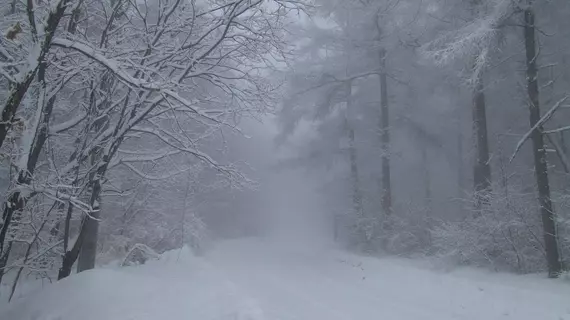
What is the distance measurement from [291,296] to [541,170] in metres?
6.38

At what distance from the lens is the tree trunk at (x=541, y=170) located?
9336mm

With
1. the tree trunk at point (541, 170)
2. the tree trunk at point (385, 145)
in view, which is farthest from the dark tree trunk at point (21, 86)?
the tree trunk at point (385, 145)

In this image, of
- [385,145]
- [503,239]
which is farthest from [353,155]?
[503,239]

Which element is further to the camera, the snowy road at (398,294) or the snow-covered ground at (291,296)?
the snowy road at (398,294)

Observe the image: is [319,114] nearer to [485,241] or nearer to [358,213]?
[358,213]

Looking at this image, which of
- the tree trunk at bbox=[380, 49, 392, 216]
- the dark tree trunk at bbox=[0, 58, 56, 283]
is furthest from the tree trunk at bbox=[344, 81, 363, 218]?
the dark tree trunk at bbox=[0, 58, 56, 283]

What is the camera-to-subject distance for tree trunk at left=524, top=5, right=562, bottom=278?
9.34 metres

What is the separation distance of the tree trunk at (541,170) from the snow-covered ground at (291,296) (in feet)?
2.03

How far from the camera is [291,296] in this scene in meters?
9.53

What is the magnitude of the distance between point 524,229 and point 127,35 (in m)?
10.1

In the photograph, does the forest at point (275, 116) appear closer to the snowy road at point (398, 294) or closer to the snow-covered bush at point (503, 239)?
the snow-covered bush at point (503, 239)

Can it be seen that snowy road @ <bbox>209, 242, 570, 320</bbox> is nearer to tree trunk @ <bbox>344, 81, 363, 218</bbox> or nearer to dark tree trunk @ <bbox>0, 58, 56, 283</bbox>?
dark tree trunk @ <bbox>0, 58, 56, 283</bbox>

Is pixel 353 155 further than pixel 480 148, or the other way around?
pixel 353 155

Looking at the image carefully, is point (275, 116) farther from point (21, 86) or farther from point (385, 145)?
point (21, 86)
